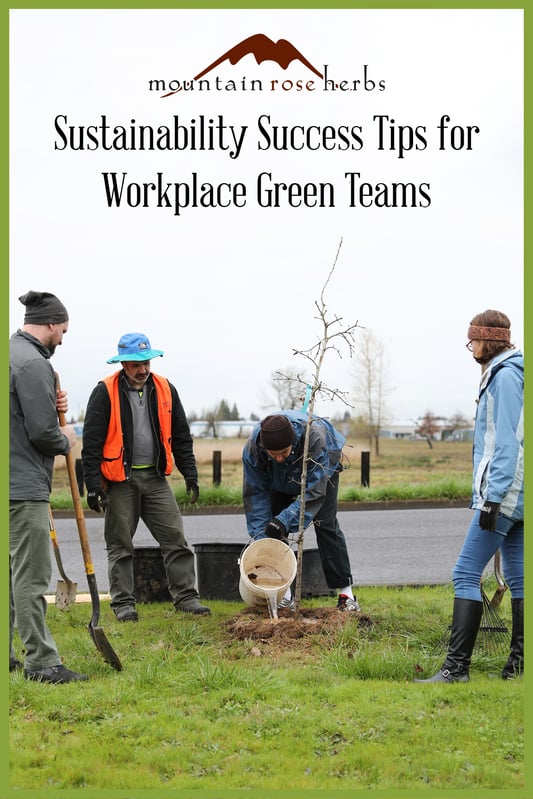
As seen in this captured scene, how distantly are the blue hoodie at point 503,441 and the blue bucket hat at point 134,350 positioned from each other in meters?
2.66

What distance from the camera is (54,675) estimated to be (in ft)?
17.8

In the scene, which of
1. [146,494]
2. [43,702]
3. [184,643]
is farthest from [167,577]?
[43,702]

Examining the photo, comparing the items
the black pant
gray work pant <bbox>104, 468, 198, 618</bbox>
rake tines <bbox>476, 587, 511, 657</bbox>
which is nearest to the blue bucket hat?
gray work pant <bbox>104, 468, 198, 618</bbox>

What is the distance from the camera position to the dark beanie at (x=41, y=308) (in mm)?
5672

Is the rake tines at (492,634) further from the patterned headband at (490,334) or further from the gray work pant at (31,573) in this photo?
the gray work pant at (31,573)

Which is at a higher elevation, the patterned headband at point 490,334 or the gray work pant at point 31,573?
the patterned headband at point 490,334

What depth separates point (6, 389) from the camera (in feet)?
17.9

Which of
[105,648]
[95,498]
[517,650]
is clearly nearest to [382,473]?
[95,498]

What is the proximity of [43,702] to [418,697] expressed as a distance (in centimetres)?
194

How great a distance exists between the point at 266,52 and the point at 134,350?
300 centimetres

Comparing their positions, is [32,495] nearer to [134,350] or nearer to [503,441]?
[134,350]

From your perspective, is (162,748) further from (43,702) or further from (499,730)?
(499,730)

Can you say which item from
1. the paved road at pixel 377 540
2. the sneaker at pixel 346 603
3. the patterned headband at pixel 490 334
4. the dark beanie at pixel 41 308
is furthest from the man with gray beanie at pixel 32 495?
the paved road at pixel 377 540

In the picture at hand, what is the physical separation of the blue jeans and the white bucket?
1.51 meters
